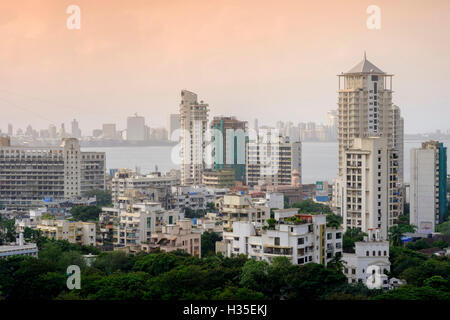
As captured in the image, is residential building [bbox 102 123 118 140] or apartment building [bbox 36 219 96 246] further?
residential building [bbox 102 123 118 140]

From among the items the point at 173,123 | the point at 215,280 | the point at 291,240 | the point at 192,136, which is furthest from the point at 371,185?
the point at 173,123

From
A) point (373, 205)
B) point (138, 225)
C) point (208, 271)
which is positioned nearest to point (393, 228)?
point (373, 205)

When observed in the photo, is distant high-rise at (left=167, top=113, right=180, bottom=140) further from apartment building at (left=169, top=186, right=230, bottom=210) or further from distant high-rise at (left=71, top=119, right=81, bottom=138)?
apartment building at (left=169, top=186, right=230, bottom=210)

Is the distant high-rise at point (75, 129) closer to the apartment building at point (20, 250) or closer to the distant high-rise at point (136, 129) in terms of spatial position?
the distant high-rise at point (136, 129)

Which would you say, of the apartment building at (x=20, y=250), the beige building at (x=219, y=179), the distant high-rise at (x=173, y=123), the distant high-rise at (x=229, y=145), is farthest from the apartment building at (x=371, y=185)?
the distant high-rise at (x=173, y=123)

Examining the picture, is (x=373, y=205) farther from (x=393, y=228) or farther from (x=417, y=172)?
(x=417, y=172)

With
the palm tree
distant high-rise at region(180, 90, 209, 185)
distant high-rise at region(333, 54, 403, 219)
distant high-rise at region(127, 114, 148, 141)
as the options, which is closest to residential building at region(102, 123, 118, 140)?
distant high-rise at region(127, 114, 148, 141)
